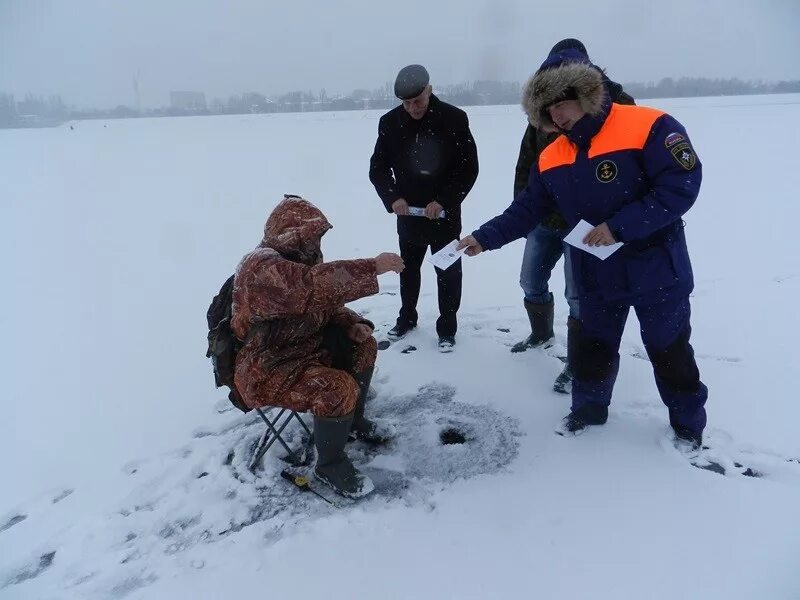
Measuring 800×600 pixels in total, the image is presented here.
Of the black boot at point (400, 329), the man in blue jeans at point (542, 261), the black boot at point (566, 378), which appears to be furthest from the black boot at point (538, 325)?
the black boot at point (400, 329)

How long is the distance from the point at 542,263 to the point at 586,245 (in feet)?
3.78

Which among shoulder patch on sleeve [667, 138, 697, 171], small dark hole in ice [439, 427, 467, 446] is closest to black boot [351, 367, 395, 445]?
small dark hole in ice [439, 427, 467, 446]

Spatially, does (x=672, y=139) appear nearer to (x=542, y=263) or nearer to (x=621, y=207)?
(x=621, y=207)

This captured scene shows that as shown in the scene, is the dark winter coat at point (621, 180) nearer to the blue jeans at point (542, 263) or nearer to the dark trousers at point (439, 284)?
the blue jeans at point (542, 263)

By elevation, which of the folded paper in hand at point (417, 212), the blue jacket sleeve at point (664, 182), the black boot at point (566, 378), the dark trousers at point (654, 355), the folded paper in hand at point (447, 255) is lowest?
the black boot at point (566, 378)

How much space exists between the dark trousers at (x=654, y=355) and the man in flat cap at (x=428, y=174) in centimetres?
127

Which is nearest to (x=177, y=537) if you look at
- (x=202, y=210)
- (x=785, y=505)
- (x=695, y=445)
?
(x=695, y=445)

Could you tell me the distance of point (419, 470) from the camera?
268cm

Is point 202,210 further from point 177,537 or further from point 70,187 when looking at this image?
point 177,537

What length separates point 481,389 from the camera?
338cm

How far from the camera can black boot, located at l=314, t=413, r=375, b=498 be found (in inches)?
95.3

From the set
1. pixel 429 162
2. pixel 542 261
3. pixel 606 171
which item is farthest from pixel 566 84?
pixel 429 162

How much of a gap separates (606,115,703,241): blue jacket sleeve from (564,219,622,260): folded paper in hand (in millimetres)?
113

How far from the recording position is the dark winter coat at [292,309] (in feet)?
7.18
